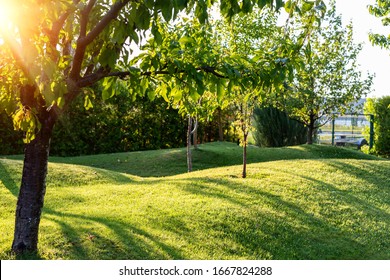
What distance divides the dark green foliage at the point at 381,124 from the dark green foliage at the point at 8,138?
14134mm

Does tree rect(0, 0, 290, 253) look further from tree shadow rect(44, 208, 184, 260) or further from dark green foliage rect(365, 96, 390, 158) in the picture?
dark green foliage rect(365, 96, 390, 158)

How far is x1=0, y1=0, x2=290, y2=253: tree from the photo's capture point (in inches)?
154

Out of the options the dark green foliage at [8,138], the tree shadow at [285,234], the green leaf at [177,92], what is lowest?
the tree shadow at [285,234]

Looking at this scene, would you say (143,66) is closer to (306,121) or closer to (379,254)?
(379,254)

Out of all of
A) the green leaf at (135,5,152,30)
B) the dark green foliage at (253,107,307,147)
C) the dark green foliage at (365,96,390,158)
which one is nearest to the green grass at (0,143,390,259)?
the green leaf at (135,5,152,30)

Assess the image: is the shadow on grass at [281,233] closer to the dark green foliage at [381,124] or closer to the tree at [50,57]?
the tree at [50,57]

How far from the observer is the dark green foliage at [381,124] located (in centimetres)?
2108

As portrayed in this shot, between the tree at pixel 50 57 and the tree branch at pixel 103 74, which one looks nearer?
the tree at pixel 50 57

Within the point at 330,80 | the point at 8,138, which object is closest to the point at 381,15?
the point at 330,80

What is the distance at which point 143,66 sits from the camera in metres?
5.15

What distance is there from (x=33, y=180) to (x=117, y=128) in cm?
1360

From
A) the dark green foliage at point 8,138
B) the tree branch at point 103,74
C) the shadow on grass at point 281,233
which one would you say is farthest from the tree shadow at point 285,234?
the dark green foliage at point 8,138

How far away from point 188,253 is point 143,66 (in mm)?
2589

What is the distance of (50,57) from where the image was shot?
5016 mm
